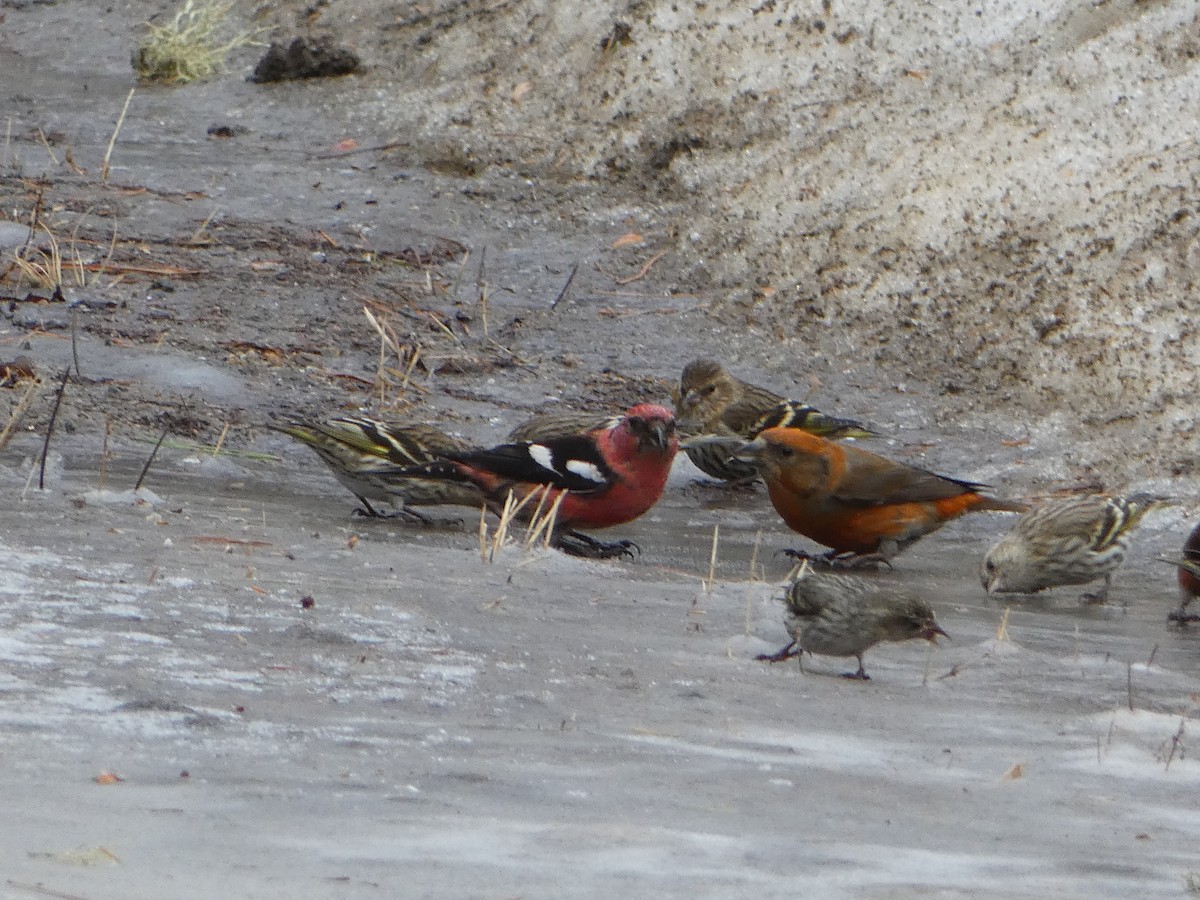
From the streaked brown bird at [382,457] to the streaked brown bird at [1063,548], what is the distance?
2.15 m

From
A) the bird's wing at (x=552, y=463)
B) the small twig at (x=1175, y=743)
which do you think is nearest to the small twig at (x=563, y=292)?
the bird's wing at (x=552, y=463)

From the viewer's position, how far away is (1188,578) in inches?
271

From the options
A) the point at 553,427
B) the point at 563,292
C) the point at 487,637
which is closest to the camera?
the point at 487,637

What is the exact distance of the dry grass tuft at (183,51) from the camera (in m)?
15.2

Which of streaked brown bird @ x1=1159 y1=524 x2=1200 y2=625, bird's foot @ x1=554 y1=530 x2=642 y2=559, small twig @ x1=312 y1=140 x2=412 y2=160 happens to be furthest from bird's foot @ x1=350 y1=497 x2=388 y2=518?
small twig @ x1=312 y1=140 x2=412 y2=160

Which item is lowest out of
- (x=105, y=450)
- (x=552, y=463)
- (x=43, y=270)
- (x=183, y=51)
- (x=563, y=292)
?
(x=105, y=450)

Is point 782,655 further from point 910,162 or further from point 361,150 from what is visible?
point 361,150

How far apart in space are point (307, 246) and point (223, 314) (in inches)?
65.4

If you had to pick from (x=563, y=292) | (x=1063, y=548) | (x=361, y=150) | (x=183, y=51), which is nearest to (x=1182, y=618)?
(x=1063, y=548)

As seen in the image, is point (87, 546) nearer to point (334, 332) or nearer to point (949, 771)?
point (949, 771)

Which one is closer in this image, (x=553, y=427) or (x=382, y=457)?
(x=382, y=457)

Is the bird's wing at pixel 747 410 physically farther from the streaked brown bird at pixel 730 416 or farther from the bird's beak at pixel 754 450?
the bird's beak at pixel 754 450

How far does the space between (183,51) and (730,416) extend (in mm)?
7754

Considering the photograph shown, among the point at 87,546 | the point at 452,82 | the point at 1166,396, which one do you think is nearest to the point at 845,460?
the point at 1166,396
